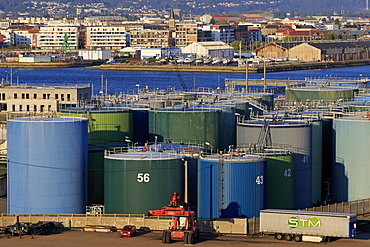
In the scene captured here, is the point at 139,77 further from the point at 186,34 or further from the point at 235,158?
the point at 235,158

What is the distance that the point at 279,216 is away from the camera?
2152cm

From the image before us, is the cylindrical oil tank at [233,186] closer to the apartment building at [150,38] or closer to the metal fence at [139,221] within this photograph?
the metal fence at [139,221]

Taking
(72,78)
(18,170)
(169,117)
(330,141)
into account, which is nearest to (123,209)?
(18,170)

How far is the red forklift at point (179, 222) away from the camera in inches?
819

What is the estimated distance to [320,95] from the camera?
1398 inches

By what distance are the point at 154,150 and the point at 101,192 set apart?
187cm

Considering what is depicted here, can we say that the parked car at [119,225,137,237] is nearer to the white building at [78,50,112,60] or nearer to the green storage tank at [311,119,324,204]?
the green storage tank at [311,119,324,204]

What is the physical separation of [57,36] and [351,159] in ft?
422

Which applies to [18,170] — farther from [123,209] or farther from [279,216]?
[279,216]

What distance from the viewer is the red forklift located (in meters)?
20.8

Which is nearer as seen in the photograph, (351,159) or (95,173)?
(95,173)

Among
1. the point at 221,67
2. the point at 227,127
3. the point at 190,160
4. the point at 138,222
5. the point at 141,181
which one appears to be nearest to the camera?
the point at 138,222

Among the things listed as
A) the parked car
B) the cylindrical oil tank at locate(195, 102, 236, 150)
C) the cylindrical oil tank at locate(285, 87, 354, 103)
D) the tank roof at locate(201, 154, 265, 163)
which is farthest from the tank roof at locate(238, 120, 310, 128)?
the cylindrical oil tank at locate(285, 87, 354, 103)

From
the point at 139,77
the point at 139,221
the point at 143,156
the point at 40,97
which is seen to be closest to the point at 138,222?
the point at 139,221
